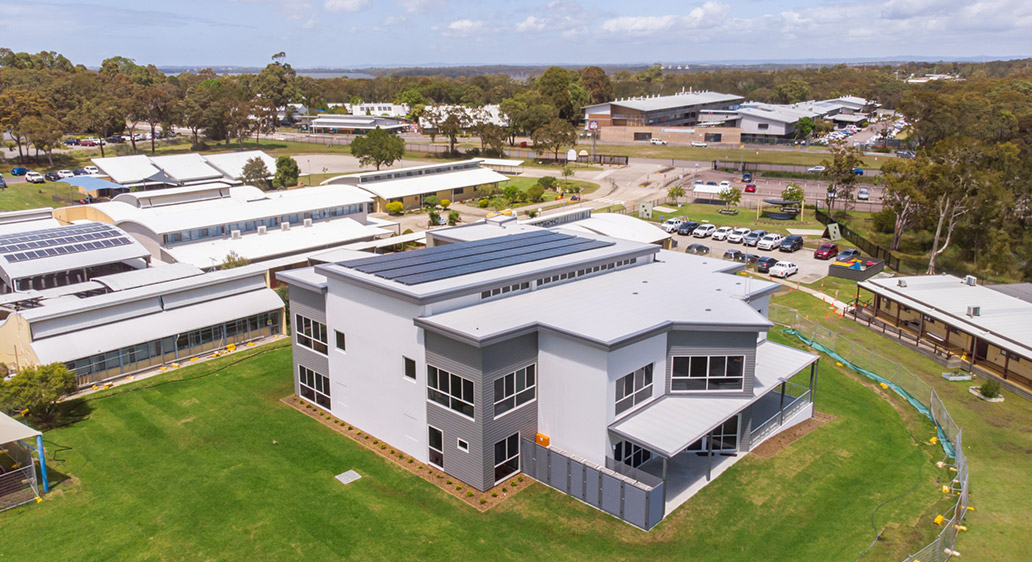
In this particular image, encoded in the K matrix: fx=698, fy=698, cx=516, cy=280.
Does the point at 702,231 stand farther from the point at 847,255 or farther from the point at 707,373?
the point at 707,373

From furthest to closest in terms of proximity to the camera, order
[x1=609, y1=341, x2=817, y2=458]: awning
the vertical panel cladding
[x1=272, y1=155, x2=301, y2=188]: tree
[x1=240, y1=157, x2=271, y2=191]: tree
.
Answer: [x1=272, y1=155, x2=301, y2=188]: tree, [x1=240, y1=157, x2=271, y2=191]: tree, the vertical panel cladding, [x1=609, y1=341, x2=817, y2=458]: awning

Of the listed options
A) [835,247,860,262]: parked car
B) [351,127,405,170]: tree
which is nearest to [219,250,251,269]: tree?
[835,247,860,262]: parked car

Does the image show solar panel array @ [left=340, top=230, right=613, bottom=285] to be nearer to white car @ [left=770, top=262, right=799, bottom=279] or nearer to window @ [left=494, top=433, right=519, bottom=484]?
window @ [left=494, top=433, right=519, bottom=484]

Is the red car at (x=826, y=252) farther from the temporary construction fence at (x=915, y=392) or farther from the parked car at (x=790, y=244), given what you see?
the temporary construction fence at (x=915, y=392)

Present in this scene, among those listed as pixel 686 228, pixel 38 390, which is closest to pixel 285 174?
pixel 686 228

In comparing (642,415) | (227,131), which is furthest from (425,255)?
(227,131)

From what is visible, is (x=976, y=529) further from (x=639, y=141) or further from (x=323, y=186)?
(x=639, y=141)
